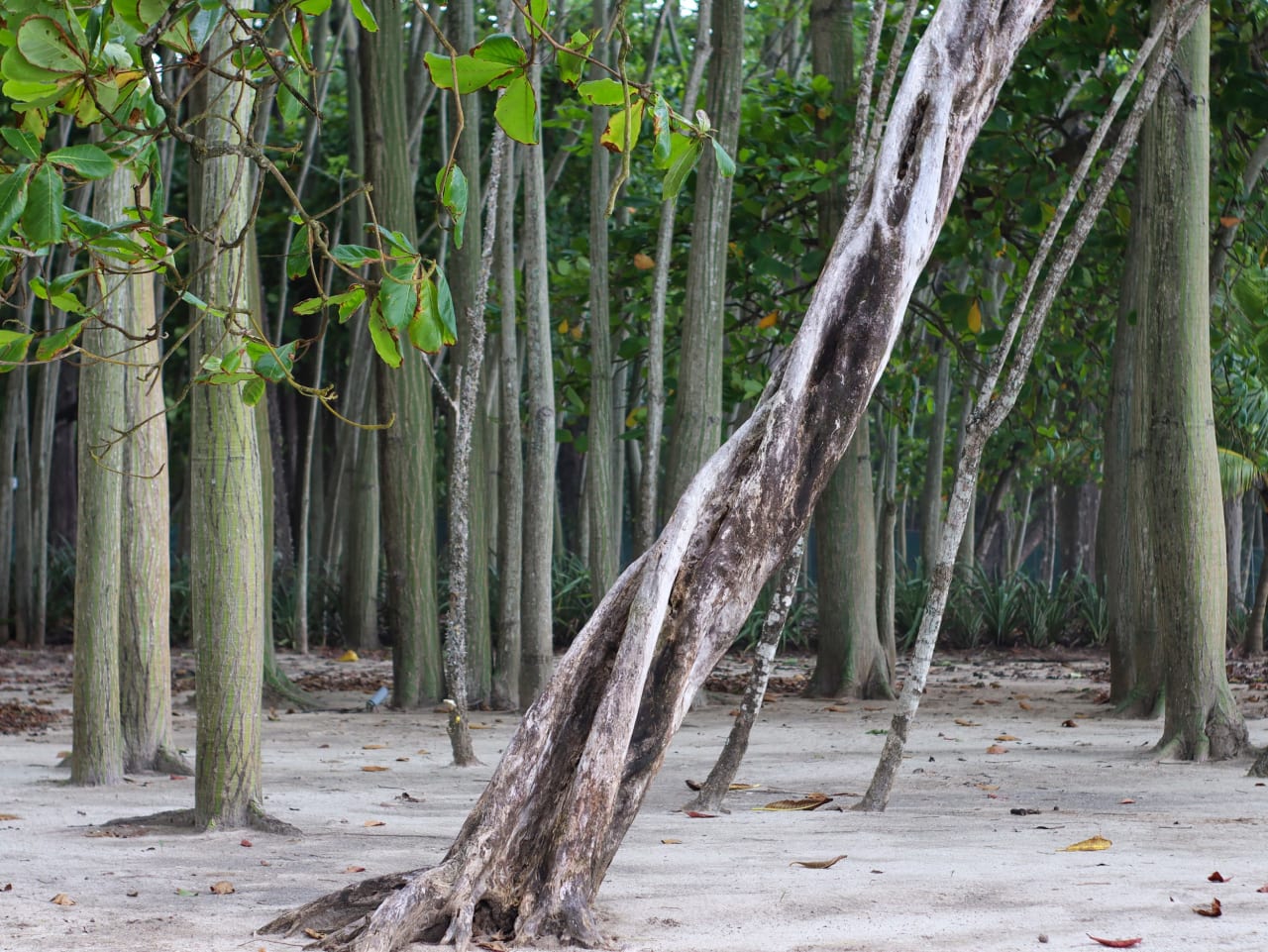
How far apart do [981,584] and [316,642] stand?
281 inches

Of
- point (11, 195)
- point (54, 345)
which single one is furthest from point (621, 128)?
point (54, 345)

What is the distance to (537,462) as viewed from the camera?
7.88 meters

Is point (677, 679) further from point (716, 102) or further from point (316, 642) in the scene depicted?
point (316, 642)

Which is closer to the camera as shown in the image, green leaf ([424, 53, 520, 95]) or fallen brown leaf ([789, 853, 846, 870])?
green leaf ([424, 53, 520, 95])

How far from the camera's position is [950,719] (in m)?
7.98

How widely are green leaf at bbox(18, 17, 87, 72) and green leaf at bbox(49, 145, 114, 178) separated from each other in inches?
3.9

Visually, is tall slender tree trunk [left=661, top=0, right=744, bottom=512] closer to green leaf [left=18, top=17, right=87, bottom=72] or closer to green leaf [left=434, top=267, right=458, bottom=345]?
green leaf [left=434, top=267, right=458, bottom=345]

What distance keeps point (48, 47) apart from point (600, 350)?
7.03m

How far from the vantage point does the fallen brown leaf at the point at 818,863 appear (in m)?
3.75

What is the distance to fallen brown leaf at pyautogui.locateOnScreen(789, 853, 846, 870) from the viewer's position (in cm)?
375

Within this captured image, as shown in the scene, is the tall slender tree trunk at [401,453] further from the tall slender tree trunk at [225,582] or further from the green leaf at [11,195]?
the green leaf at [11,195]

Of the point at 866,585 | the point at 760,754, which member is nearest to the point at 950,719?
the point at 866,585

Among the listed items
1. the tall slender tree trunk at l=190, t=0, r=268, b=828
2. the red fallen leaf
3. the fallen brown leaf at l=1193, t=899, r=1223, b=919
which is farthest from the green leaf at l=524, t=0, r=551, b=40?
the tall slender tree trunk at l=190, t=0, r=268, b=828

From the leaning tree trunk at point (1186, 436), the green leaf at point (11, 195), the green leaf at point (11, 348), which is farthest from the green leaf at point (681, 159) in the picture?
the leaning tree trunk at point (1186, 436)
